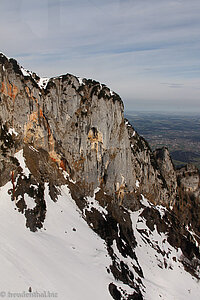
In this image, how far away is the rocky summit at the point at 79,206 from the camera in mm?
23125

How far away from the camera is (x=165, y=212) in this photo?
208 ft

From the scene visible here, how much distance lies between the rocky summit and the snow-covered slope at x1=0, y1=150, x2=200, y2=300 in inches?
5.5

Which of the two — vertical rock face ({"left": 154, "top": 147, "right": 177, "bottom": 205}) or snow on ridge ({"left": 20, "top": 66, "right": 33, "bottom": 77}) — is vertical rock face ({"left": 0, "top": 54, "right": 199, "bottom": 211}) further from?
vertical rock face ({"left": 154, "top": 147, "right": 177, "bottom": 205})

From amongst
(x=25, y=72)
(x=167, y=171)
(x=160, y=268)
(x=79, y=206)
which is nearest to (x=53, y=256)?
(x=79, y=206)

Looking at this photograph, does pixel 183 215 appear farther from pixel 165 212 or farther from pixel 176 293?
pixel 176 293

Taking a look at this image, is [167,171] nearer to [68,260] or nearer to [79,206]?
[79,206]

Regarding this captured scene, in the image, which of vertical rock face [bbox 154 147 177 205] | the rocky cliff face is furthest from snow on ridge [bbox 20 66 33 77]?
vertical rock face [bbox 154 147 177 205]

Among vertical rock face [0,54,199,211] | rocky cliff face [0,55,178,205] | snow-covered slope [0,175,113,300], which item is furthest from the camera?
rocky cliff face [0,55,178,205]

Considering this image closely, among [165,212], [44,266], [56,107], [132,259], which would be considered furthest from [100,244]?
[165,212]

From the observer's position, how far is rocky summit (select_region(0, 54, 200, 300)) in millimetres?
23125

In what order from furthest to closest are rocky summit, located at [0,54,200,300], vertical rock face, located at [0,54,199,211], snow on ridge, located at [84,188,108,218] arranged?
snow on ridge, located at [84,188,108,218], vertical rock face, located at [0,54,199,211], rocky summit, located at [0,54,200,300]

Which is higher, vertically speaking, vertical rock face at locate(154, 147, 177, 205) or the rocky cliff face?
the rocky cliff face

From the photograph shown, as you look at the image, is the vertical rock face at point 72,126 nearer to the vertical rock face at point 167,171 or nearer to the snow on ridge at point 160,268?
the snow on ridge at point 160,268

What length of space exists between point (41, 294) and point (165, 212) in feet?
176
